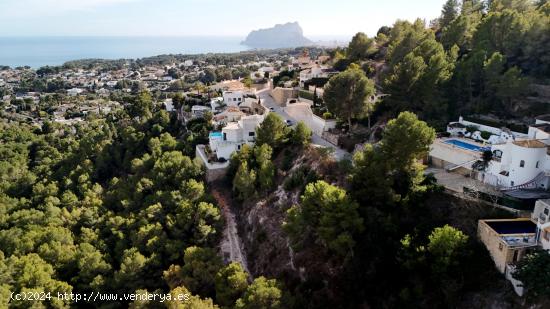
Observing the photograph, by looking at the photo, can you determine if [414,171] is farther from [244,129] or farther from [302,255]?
[244,129]

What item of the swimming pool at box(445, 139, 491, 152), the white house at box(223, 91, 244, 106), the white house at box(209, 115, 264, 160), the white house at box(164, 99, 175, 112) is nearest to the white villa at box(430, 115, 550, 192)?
the swimming pool at box(445, 139, 491, 152)

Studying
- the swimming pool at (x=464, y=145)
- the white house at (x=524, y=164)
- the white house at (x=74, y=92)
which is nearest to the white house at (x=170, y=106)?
the swimming pool at (x=464, y=145)

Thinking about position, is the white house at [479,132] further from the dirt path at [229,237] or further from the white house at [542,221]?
the dirt path at [229,237]

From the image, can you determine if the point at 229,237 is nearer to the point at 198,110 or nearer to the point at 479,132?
the point at 479,132

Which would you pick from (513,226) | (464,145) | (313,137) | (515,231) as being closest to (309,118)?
(313,137)

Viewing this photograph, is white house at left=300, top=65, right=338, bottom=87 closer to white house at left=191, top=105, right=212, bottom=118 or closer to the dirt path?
white house at left=191, top=105, right=212, bottom=118
